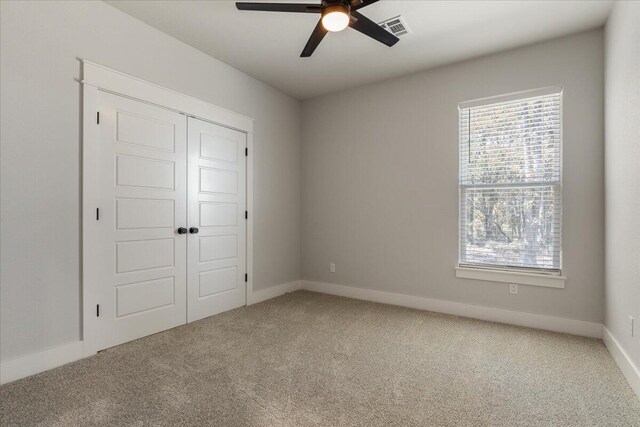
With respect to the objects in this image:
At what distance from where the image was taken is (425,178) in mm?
3846

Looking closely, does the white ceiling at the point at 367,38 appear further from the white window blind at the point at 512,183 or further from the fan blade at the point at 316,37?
the white window blind at the point at 512,183

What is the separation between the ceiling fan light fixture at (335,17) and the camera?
2.03 m

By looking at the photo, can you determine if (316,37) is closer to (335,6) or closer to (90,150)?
(335,6)

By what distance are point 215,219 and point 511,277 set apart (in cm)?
319

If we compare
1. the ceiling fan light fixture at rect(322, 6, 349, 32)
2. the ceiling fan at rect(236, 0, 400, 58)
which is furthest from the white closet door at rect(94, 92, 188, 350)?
the ceiling fan light fixture at rect(322, 6, 349, 32)

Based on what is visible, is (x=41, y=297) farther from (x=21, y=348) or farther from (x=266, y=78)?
(x=266, y=78)

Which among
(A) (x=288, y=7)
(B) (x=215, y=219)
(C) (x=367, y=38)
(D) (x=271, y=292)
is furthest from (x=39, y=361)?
(C) (x=367, y=38)

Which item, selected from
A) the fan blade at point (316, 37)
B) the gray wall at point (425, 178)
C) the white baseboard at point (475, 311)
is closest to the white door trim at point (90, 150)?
the fan blade at point (316, 37)

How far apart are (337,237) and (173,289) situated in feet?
7.22

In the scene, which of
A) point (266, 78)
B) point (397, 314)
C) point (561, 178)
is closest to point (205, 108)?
point (266, 78)

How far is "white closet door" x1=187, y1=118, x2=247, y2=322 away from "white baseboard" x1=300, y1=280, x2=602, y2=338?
4.62ft

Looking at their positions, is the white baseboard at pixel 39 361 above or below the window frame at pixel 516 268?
below

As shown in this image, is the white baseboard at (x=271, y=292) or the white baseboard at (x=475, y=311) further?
the white baseboard at (x=271, y=292)

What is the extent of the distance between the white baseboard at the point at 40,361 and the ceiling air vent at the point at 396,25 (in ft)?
11.9
